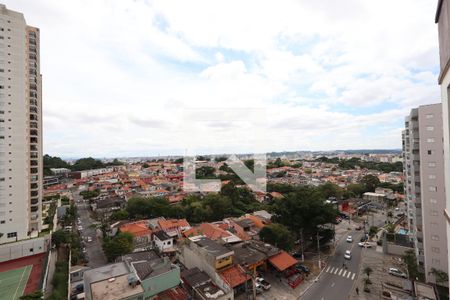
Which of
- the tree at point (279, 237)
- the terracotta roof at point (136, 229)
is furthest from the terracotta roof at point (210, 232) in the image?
the terracotta roof at point (136, 229)

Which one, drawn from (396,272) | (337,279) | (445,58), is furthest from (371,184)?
(445,58)

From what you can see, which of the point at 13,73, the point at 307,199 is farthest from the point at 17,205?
the point at 307,199

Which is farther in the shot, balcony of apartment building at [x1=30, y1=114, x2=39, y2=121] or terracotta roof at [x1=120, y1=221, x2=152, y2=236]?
terracotta roof at [x1=120, y1=221, x2=152, y2=236]

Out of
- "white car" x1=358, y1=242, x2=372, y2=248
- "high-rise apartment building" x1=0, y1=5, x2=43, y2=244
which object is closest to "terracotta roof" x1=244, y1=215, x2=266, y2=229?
"white car" x1=358, y1=242, x2=372, y2=248

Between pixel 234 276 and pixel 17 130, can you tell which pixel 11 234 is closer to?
pixel 17 130

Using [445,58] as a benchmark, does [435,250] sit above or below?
below

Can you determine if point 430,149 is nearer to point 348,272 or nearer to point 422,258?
point 422,258

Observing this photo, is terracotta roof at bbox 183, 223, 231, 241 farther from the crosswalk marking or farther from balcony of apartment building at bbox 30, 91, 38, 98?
balcony of apartment building at bbox 30, 91, 38, 98
